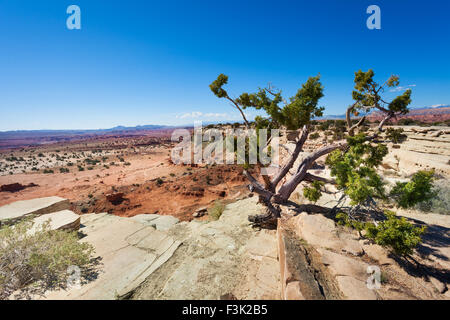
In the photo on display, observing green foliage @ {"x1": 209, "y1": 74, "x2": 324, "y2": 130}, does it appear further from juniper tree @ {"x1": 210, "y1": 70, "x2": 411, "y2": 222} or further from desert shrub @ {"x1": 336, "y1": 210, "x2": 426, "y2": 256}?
desert shrub @ {"x1": 336, "y1": 210, "x2": 426, "y2": 256}

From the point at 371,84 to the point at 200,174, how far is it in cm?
1544

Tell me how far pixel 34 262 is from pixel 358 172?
8341 mm

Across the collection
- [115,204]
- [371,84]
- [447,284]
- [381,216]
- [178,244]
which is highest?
[371,84]

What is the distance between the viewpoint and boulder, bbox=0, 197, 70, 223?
21.4 ft

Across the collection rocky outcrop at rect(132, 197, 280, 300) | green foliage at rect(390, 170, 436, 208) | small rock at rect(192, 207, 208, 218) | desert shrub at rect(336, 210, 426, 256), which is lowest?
A: small rock at rect(192, 207, 208, 218)

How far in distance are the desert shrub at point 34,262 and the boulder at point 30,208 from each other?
2.79m

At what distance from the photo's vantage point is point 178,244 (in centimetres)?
546

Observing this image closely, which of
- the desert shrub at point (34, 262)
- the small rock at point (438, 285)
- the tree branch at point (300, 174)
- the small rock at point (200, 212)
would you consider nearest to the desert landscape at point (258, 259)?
the small rock at point (438, 285)

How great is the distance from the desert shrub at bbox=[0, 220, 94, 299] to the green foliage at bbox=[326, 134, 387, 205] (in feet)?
23.0

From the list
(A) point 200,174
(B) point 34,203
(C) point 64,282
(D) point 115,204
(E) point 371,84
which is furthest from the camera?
(A) point 200,174


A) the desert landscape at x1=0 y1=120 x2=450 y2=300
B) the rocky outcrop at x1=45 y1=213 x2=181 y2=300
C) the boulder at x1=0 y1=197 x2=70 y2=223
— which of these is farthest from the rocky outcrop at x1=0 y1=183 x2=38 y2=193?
the rocky outcrop at x1=45 y1=213 x2=181 y2=300

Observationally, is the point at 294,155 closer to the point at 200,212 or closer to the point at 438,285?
the point at 438,285
